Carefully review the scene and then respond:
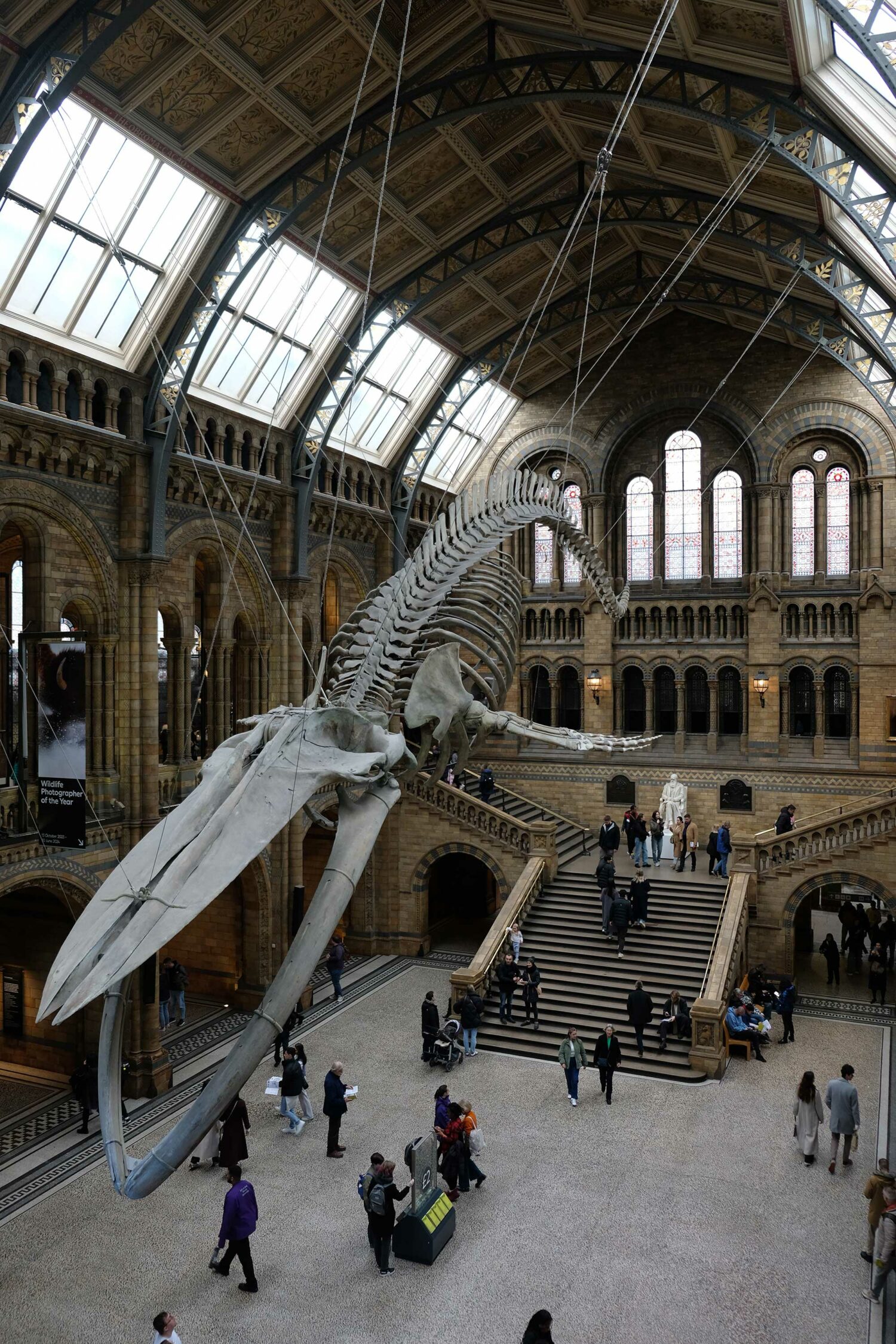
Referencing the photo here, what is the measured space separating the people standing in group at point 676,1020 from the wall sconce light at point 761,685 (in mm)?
10489

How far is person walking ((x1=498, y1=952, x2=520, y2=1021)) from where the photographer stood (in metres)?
17.0

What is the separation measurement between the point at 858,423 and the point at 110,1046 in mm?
23790

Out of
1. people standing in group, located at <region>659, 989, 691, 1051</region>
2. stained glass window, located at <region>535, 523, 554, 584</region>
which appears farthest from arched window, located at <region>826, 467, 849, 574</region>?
people standing in group, located at <region>659, 989, 691, 1051</region>

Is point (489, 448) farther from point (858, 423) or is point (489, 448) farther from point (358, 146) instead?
point (358, 146)

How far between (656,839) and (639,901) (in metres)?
3.62

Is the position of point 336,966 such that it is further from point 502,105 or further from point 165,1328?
point 502,105

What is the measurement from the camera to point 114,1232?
11.0 metres

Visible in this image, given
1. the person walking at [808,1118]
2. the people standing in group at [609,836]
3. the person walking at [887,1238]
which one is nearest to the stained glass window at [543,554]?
the people standing in group at [609,836]

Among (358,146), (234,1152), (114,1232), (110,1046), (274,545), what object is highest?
(358,146)

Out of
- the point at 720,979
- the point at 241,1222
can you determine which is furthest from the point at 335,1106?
the point at 720,979

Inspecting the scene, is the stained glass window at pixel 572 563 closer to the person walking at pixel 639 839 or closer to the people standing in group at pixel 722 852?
the person walking at pixel 639 839

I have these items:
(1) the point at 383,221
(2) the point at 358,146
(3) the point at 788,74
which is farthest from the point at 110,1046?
(1) the point at 383,221

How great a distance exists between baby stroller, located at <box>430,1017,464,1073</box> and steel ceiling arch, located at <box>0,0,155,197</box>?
1383 centimetres

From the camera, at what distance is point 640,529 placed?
2688 centimetres
